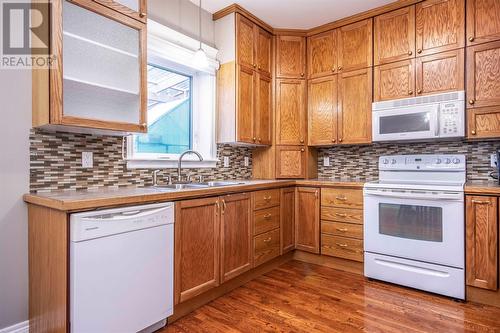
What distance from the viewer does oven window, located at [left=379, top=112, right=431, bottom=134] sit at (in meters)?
2.73

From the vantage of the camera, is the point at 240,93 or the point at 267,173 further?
the point at 267,173

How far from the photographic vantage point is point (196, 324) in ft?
6.57

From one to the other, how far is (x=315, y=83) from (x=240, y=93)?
101 centimetres

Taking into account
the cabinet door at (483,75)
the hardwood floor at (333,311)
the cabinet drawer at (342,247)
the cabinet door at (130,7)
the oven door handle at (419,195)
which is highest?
the cabinet door at (130,7)

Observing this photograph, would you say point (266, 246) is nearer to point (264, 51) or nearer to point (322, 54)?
point (264, 51)

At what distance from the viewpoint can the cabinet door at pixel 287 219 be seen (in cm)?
312

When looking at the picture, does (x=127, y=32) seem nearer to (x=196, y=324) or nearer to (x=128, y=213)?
(x=128, y=213)

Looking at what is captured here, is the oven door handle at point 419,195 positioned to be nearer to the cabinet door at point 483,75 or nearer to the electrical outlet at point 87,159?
the cabinet door at point 483,75

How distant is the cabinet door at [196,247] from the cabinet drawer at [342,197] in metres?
1.32

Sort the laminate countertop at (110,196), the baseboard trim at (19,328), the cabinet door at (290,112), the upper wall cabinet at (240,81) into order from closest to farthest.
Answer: the laminate countertop at (110,196)
the baseboard trim at (19,328)
the upper wall cabinet at (240,81)
the cabinet door at (290,112)

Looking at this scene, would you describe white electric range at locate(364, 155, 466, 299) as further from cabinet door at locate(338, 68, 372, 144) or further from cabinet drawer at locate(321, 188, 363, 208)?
cabinet door at locate(338, 68, 372, 144)

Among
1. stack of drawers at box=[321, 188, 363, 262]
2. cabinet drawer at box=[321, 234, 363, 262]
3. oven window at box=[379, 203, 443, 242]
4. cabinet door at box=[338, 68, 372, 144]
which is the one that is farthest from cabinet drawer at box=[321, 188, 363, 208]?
cabinet door at box=[338, 68, 372, 144]

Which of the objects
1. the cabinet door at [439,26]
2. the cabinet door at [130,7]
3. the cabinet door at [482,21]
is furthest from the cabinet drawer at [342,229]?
the cabinet door at [130,7]

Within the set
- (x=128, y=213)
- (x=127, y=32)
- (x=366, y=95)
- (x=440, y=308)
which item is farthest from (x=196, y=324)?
(x=366, y=95)
